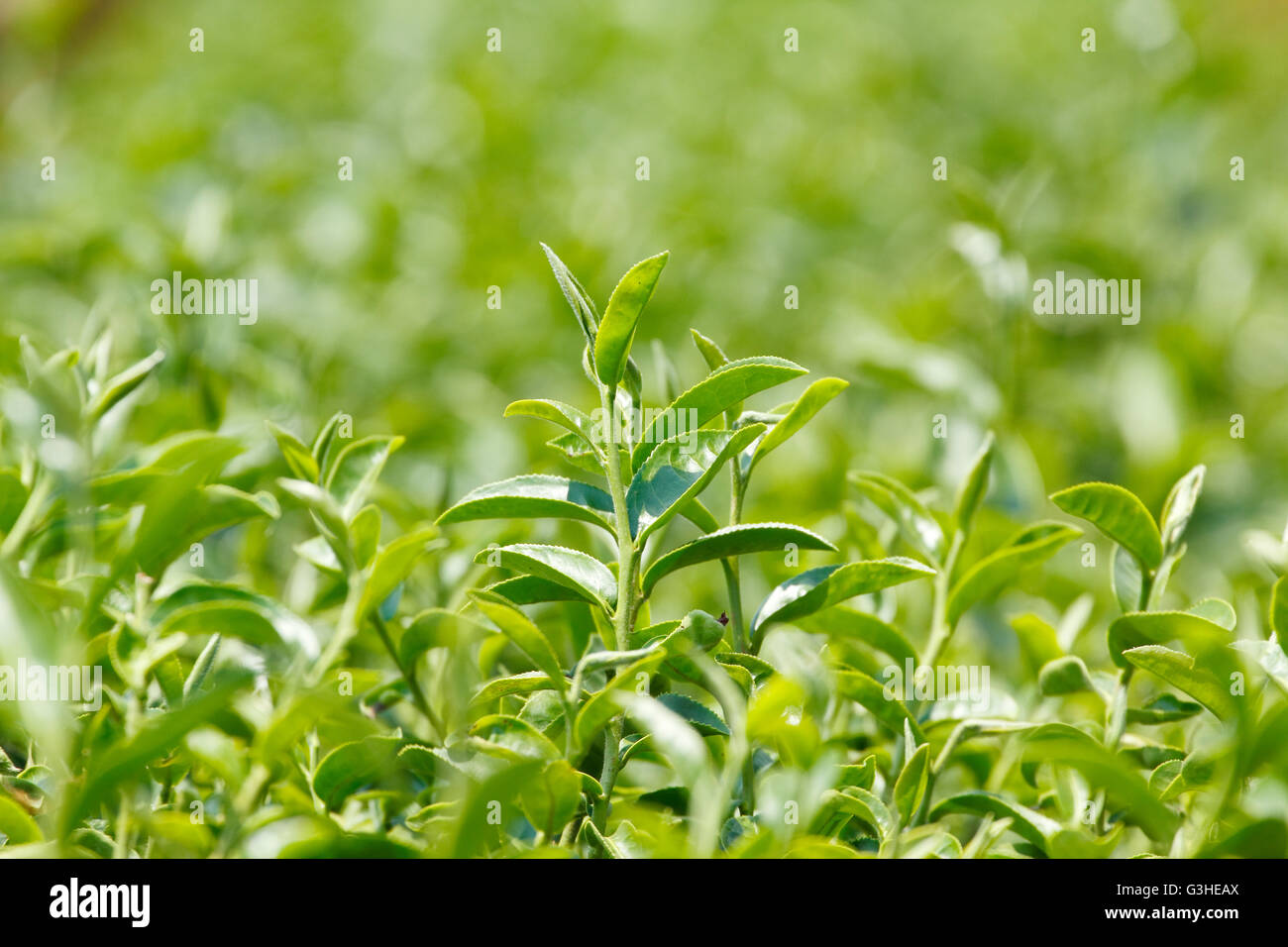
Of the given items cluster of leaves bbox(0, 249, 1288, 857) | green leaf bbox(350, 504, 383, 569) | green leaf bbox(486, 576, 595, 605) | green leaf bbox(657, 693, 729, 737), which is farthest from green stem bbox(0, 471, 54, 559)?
green leaf bbox(657, 693, 729, 737)

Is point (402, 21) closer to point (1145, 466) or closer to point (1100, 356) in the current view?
Result: point (1100, 356)

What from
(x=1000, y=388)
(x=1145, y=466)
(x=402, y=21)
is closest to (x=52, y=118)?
(x=402, y=21)

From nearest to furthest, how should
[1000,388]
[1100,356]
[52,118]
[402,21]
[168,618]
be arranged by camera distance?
[168,618], [1000,388], [1100,356], [52,118], [402,21]

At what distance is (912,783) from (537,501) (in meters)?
0.29

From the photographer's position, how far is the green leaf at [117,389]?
86 cm

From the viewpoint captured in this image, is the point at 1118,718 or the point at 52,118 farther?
the point at 52,118

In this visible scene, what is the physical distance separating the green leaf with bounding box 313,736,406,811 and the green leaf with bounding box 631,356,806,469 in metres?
0.23

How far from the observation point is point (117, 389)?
875 mm

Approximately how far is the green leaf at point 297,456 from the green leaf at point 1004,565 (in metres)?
0.47

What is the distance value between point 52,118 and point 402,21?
1131 millimetres

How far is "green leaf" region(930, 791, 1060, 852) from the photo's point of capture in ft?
2.41

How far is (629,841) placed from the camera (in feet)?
2.28

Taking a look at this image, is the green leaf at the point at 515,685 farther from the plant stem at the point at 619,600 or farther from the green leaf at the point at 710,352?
the green leaf at the point at 710,352

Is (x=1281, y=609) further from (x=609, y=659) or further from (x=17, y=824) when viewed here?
(x=17, y=824)
